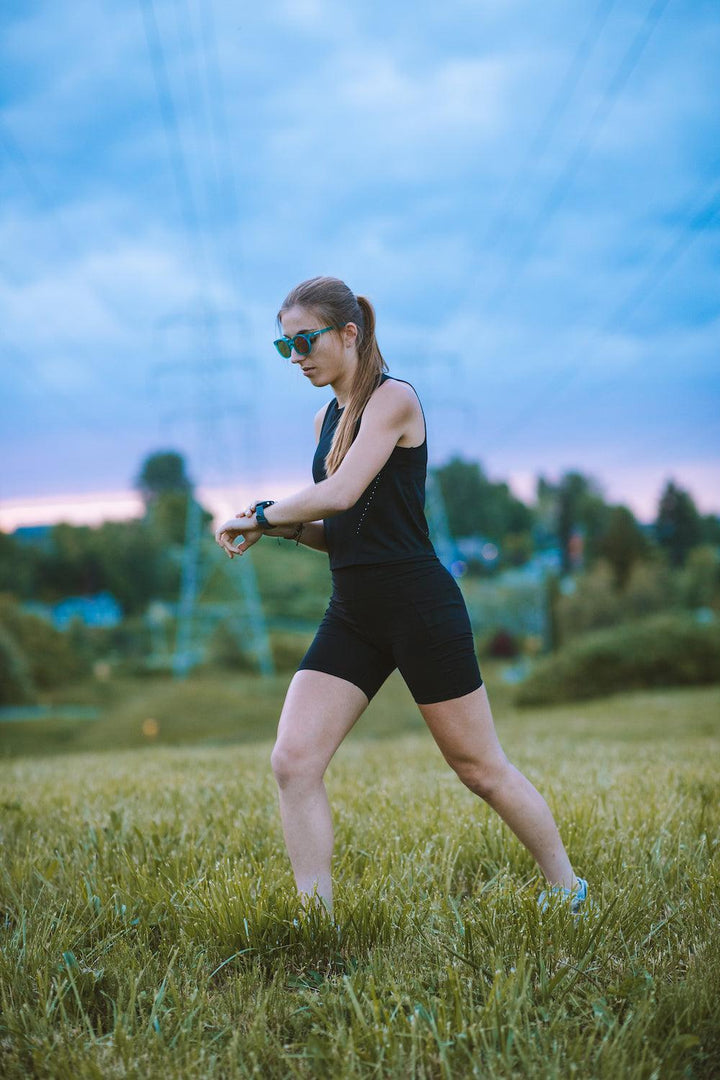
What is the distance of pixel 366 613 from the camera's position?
304 centimetres

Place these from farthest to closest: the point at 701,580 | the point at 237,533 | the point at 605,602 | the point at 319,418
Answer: the point at 701,580 < the point at 605,602 < the point at 319,418 < the point at 237,533

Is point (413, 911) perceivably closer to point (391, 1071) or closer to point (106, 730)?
point (391, 1071)

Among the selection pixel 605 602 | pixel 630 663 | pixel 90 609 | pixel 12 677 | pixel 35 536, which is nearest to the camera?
pixel 630 663

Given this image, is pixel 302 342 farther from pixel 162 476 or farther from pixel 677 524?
pixel 162 476

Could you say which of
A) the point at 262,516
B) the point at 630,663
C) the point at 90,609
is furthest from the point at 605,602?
the point at 262,516

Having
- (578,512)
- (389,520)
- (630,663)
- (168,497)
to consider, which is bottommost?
(630,663)

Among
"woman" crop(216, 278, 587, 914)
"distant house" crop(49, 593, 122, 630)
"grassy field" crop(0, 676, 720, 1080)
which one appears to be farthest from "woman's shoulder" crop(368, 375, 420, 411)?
"distant house" crop(49, 593, 122, 630)

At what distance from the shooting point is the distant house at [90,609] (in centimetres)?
4256

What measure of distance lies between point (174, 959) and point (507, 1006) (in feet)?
3.21

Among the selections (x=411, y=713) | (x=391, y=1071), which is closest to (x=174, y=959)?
(x=391, y=1071)

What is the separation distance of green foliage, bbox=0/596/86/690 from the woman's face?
34.1m

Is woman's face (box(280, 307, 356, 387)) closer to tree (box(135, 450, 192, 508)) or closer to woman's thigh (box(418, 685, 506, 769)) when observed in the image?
woman's thigh (box(418, 685, 506, 769))

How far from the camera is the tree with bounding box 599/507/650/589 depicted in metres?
38.1

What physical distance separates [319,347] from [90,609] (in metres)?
42.8
